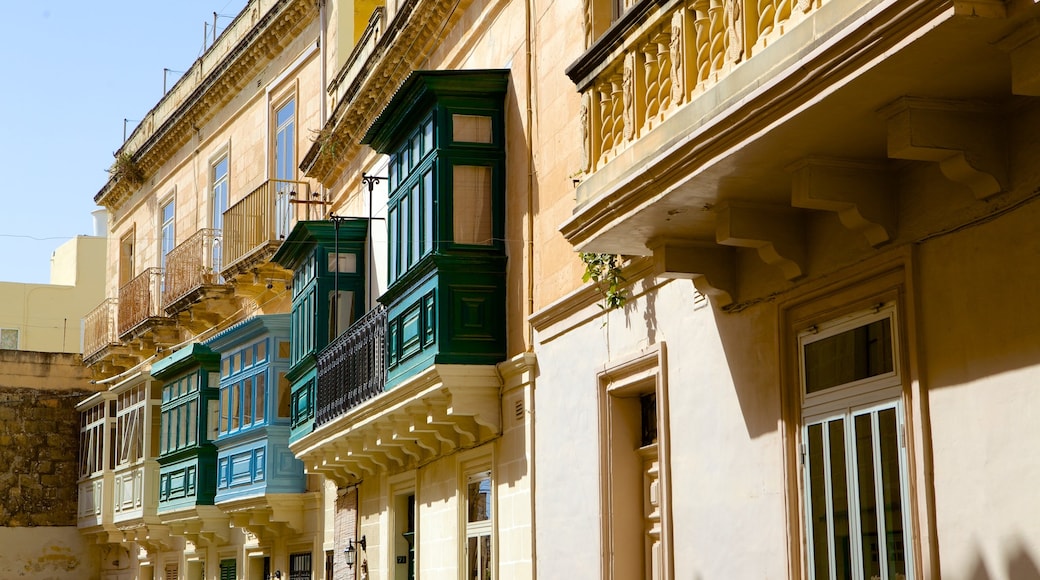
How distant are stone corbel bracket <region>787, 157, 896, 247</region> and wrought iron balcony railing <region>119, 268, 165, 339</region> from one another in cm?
2087

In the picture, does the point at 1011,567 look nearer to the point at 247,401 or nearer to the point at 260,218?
the point at 247,401

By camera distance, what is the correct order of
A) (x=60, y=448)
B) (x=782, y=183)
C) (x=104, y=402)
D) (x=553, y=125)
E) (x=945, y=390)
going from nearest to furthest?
(x=945, y=390)
(x=782, y=183)
(x=553, y=125)
(x=104, y=402)
(x=60, y=448)

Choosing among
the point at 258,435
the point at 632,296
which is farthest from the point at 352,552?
the point at 632,296

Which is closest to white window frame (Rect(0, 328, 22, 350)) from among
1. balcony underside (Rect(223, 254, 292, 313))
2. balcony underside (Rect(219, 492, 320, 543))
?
balcony underside (Rect(223, 254, 292, 313))

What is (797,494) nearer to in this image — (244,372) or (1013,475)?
(1013,475)

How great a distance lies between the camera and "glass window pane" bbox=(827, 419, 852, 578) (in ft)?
25.5

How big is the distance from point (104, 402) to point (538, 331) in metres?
20.1

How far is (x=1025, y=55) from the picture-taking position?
18.7 feet

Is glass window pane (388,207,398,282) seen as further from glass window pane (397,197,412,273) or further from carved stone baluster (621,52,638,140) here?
carved stone baluster (621,52,638,140)

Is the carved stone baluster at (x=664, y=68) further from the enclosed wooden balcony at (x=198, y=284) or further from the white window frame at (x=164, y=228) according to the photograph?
the white window frame at (x=164, y=228)

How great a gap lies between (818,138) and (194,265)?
1860cm

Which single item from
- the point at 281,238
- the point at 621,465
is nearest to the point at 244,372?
the point at 281,238

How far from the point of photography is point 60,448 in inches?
1289

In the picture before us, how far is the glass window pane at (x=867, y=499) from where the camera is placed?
24.7 ft
